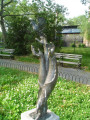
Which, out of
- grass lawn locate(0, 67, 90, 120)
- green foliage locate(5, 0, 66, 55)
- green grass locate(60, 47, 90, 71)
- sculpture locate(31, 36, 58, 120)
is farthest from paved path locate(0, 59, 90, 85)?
sculpture locate(31, 36, 58, 120)

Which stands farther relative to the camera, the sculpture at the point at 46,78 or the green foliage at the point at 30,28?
the green foliage at the point at 30,28

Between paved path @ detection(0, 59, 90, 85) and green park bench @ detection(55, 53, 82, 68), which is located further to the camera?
green park bench @ detection(55, 53, 82, 68)

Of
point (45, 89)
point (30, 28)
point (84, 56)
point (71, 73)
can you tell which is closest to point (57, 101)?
point (45, 89)

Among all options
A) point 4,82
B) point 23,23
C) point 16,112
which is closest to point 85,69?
point 4,82

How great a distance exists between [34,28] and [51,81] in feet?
35.3

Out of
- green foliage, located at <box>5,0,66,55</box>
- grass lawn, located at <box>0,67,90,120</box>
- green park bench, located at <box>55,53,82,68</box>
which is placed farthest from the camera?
green foliage, located at <box>5,0,66,55</box>

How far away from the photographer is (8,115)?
3.98 m

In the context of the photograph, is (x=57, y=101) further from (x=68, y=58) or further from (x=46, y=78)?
(x=68, y=58)

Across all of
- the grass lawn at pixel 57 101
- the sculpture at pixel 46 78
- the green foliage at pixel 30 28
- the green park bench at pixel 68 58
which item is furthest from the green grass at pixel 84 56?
the sculpture at pixel 46 78

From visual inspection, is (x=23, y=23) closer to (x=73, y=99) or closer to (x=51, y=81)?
(x=73, y=99)

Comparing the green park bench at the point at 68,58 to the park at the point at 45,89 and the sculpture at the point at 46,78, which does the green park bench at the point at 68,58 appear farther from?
the sculpture at the point at 46,78

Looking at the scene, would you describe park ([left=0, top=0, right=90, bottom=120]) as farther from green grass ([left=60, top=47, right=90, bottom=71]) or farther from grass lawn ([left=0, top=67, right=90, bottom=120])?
green grass ([left=60, top=47, right=90, bottom=71])

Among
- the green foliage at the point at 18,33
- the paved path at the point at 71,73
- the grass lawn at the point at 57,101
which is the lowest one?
the grass lawn at the point at 57,101

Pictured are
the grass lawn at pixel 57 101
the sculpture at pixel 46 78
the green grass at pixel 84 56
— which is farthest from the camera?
the green grass at pixel 84 56
